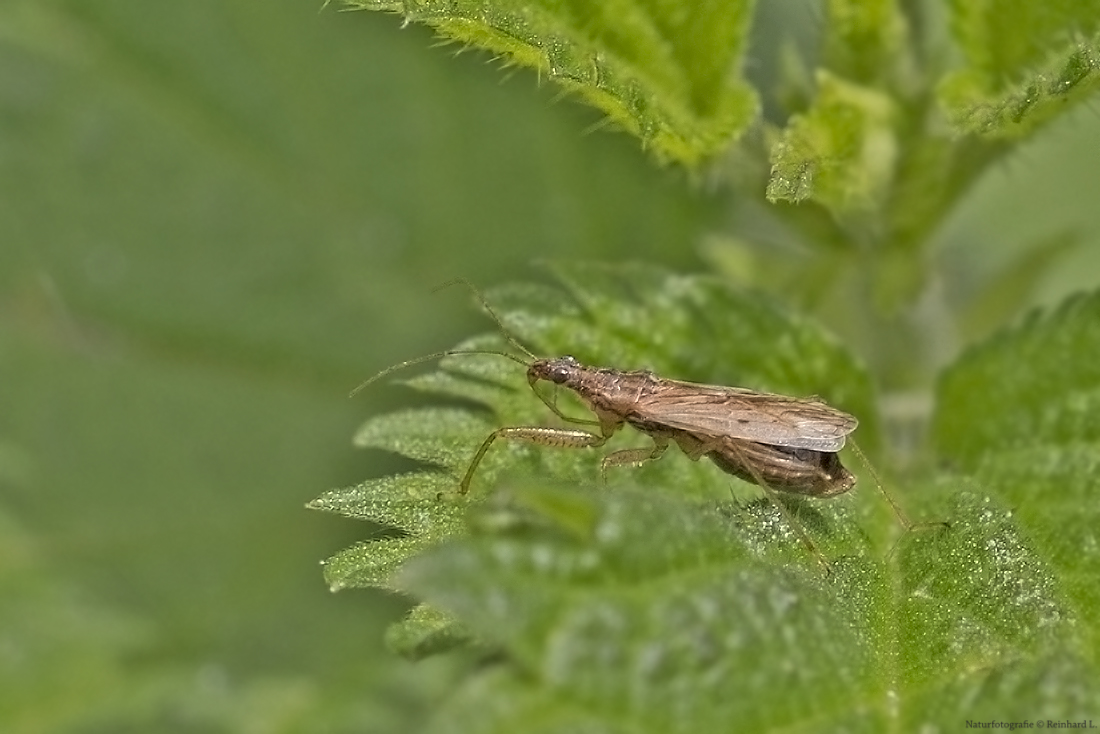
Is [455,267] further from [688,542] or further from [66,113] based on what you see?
[688,542]

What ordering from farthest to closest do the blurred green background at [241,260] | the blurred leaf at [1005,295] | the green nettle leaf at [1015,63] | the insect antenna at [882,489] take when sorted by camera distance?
the blurred green background at [241,260]
the blurred leaf at [1005,295]
the insect antenna at [882,489]
the green nettle leaf at [1015,63]

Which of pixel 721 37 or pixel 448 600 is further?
pixel 721 37

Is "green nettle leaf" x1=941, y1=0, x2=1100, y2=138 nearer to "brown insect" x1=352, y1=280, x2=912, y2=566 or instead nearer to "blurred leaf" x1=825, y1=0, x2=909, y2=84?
"blurred leaf" x1=825, y1=0, x2=909, y2=84

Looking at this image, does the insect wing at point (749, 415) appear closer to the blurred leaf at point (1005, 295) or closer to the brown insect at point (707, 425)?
the brown insect at point (707, 425)

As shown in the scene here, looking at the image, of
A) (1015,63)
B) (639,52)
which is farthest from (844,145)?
(639,52)

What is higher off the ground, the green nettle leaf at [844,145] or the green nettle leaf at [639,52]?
the green nettle leaf at [639,52]

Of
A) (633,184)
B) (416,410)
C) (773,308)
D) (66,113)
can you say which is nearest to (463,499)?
(416,410)

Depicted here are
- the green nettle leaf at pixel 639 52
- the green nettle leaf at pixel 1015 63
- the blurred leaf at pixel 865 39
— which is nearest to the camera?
the green nettle leaf at pixel 639 52

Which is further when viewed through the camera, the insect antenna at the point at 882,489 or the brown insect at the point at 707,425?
the brown insect at the point at 707,425

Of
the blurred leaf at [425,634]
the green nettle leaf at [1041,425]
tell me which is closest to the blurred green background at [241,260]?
the green nettle leaf at [1041,425]
